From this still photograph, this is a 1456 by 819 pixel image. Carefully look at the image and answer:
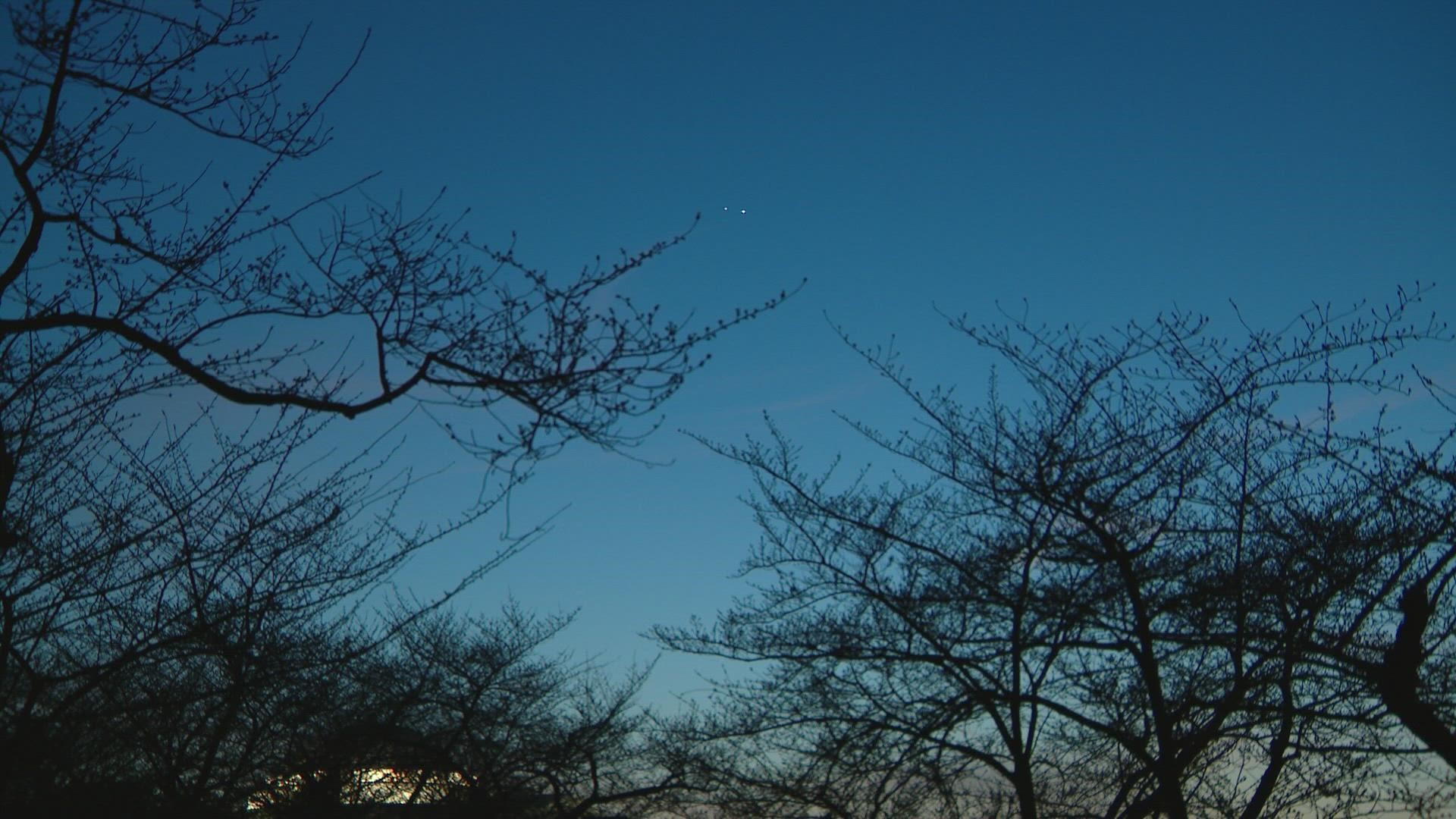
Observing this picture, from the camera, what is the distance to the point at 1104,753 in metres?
8.52

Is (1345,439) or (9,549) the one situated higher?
(1345,439)

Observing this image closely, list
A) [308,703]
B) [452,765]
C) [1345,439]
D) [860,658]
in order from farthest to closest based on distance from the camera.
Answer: [452,765], [860,658], [1345,439], [308,703]

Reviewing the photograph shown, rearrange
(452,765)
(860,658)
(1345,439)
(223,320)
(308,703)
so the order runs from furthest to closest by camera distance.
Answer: (452,765)
(860,658)
(1345,439)
(308,703)
(223,320)

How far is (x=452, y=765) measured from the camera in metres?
9.89

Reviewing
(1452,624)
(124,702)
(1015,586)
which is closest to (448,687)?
(1015,586)

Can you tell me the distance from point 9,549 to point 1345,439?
716 centimetres

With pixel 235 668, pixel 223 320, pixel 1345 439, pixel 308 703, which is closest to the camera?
pixel 223 320

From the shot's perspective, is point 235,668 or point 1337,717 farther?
point 1337,717

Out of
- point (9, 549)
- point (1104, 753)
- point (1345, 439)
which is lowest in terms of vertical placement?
point (9, 549)

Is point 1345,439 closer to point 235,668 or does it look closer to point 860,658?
point 860,658

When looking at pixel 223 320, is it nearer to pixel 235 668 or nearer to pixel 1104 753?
pixel 235 668

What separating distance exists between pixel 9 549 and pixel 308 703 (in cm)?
164

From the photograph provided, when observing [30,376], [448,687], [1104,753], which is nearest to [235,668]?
[30,376]

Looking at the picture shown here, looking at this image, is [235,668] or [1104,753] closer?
[235,668]
